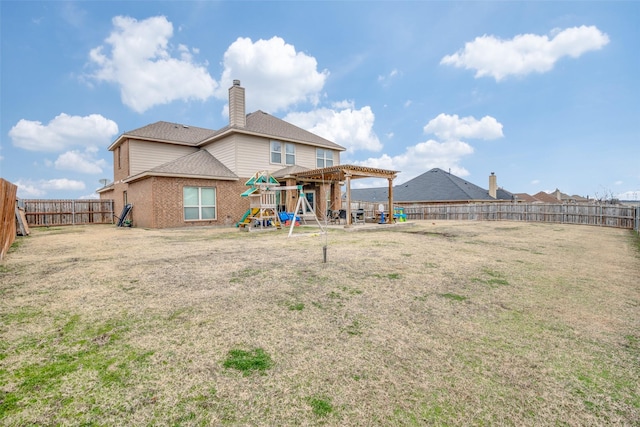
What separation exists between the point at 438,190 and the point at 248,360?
3482 cm

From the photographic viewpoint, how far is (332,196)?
2086 centimetres

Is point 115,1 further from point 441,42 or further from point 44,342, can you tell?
point 441,42

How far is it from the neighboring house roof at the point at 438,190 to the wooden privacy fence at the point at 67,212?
29.9 meters

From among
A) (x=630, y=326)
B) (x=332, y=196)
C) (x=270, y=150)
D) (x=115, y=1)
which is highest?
(x=115, y=1)

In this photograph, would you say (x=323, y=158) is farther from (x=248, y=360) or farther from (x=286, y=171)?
(x=248, y=360)

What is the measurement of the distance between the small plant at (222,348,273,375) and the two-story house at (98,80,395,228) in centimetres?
1236

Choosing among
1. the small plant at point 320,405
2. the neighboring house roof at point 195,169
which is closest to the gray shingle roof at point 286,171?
the neighboring house roof at point 195,169

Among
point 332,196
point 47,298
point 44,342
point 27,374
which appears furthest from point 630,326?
point 332,196

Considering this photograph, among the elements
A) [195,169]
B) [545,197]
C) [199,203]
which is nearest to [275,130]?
[195,169]

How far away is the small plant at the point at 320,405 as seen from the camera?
1.96 metres

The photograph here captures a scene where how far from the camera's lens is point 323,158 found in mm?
21969

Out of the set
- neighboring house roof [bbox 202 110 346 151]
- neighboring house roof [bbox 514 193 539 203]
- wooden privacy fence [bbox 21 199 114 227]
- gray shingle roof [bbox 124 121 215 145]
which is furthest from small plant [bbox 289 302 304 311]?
neighboring house roof [bbox 514 193 539 203]

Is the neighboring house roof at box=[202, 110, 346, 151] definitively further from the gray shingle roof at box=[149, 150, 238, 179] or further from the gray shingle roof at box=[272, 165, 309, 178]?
the gray shingle roof at box=[272, 165, 309, 178]

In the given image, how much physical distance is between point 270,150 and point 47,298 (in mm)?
15937
